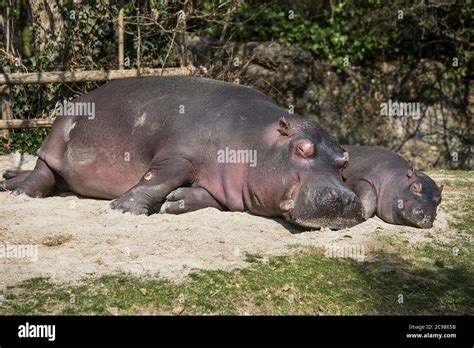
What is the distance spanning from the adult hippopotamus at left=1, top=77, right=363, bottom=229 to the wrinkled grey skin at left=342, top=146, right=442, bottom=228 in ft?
1.99

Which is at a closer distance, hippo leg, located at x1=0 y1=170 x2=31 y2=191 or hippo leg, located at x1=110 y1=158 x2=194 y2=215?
hippo leg, located at x1=110 y1=158 x2=194 y2=215

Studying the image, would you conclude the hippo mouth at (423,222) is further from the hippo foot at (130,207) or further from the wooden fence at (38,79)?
the wooden fence at (38,79)

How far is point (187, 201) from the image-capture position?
20.5 feet

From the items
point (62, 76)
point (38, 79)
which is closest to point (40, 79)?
point (38, 79)

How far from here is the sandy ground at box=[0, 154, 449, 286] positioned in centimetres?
484

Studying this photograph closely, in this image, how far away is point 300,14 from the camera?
13.3m

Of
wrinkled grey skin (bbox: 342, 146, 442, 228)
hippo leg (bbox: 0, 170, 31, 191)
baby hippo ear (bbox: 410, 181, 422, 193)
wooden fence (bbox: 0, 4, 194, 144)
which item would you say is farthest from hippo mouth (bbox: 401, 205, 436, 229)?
wooden fence (bbox: 0, 4, 194, 144)

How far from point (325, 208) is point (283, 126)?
92 centimetres

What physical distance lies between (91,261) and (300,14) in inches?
367

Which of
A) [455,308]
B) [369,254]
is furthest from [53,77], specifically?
[455,308]

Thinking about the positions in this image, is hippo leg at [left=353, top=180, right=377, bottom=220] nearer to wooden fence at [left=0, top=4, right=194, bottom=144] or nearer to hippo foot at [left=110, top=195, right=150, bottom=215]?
hippo foot at [left=110, top=195, right=150, bottom=215]

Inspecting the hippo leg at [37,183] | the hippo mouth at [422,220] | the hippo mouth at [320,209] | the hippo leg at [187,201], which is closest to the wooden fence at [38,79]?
the hippo leg at [37,183]

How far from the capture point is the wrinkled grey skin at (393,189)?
626cm

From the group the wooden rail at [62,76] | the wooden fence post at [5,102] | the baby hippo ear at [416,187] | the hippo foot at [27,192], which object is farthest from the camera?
the wooden fence post at [5,102]
